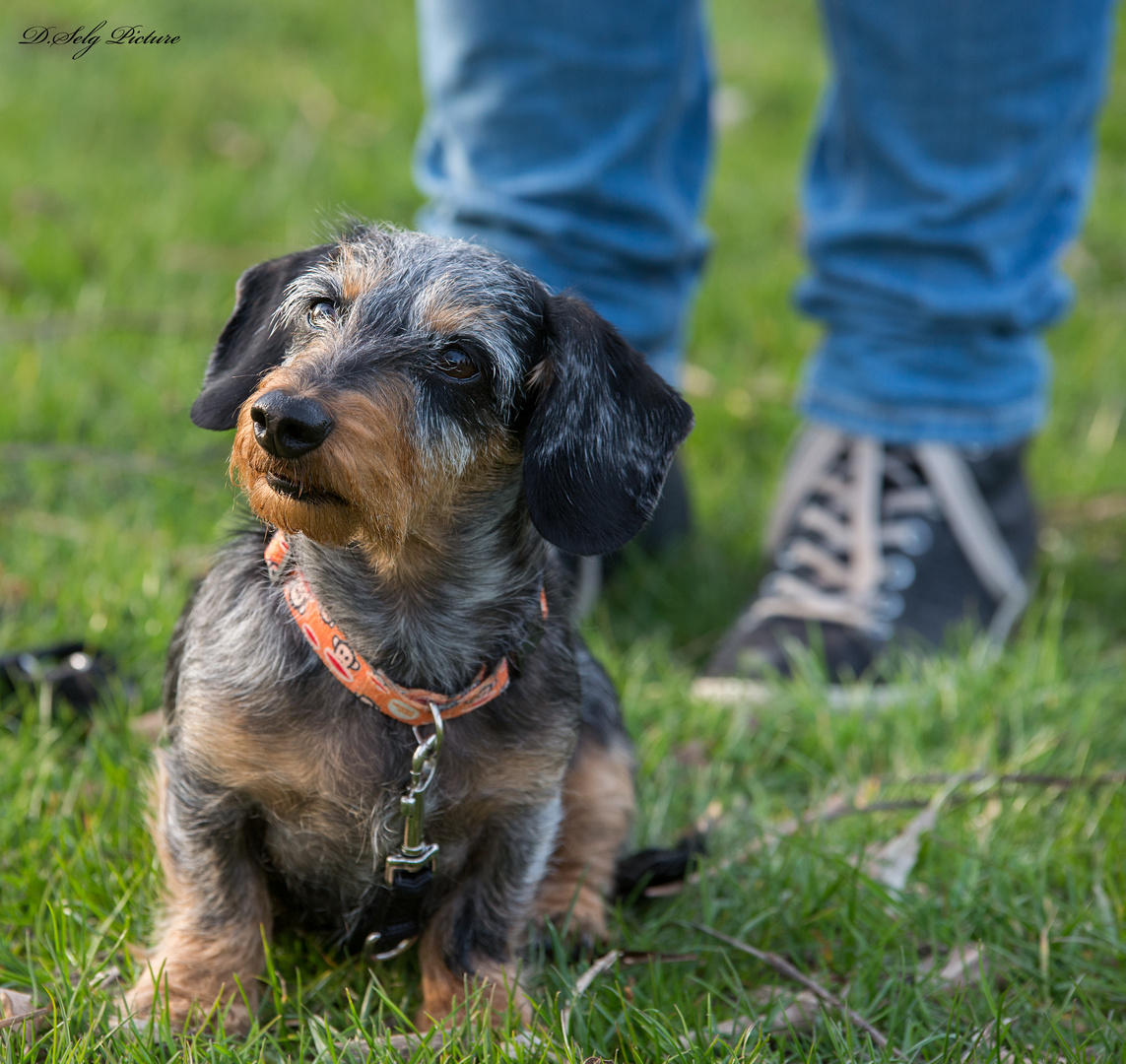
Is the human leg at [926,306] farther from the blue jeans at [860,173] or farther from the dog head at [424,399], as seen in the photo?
the dog head at [424,399]

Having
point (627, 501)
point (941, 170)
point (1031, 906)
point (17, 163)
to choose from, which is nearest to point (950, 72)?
point (941, 170)

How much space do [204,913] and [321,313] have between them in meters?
1.12

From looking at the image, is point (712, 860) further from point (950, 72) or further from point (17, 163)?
point (17, 163)

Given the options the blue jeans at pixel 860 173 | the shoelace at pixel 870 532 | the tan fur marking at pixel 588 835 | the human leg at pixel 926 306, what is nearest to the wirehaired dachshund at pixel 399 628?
the tan fur marking at pixel 588 835

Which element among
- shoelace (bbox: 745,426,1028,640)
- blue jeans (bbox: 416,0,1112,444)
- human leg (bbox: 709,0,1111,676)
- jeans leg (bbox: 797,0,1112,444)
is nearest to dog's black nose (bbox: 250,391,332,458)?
blue jeans (bbox: 416,0,1112,444)

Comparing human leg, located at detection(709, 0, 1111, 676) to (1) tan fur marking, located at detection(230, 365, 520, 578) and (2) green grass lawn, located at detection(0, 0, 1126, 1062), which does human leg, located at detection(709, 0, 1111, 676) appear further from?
(1) tan fur marking, located at detection(230, 365, 520, 578)

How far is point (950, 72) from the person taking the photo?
3404 mm

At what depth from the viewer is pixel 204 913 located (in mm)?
2277

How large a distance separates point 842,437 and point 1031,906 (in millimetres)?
1741

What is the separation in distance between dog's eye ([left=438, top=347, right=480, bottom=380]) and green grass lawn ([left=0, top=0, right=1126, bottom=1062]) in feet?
3.61

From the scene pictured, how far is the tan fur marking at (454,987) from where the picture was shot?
228 cm

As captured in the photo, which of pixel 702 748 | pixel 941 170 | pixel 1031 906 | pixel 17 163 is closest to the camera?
pixel 1031 906

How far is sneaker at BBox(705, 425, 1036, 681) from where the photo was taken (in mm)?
3807

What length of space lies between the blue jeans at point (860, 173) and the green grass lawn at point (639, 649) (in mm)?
699
